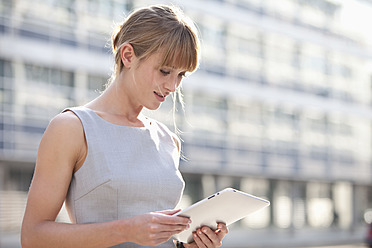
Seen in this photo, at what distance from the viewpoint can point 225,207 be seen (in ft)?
7.27

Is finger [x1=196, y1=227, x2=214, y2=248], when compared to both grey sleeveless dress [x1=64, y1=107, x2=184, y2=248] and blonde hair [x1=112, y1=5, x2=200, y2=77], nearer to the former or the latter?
grey sleeveless dress [x1=64, y1=107, x2=184, y2=248]

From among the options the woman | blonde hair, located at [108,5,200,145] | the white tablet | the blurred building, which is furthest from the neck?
the blurred building

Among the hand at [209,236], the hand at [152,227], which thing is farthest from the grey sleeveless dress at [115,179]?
the hand at [152,227]

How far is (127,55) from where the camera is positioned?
7.55 feet

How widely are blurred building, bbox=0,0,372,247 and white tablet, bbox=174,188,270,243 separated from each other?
14662 millimetres

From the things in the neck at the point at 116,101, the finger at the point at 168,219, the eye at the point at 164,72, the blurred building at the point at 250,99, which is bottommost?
the finger at the point at 168,219

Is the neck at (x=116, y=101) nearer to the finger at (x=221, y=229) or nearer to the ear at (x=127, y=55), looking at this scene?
the ear at (x=127, y=55)

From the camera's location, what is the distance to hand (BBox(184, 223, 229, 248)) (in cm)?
230

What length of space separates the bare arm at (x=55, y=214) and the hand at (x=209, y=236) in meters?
0.27

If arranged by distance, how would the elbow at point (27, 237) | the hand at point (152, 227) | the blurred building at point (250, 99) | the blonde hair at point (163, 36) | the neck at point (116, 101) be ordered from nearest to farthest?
the hand at point (152, 227)
the elbow at point (27, 237)
the blonde hair at point (163, 36)
the neck at point (116, 101)
the blurred building at point (250, 99)

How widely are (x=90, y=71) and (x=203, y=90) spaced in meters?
5.23

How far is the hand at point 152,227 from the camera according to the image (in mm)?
1937

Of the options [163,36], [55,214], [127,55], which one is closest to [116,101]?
[127,55]

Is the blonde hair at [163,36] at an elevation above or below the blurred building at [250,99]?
below
